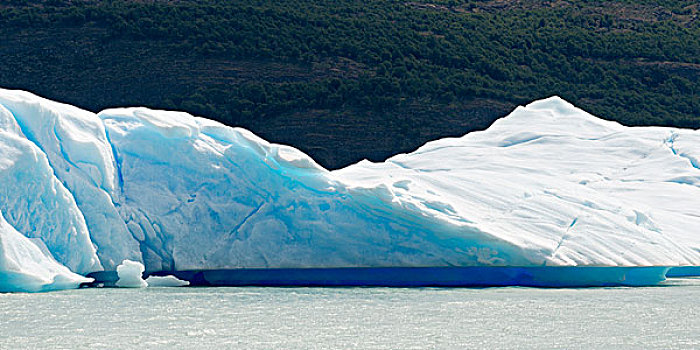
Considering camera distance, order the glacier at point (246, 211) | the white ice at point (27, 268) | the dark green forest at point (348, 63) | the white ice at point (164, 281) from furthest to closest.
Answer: the dark green forest at point (348, 63), the white ice at point (164, 281), the glacier at point (246, 211), the white ice at point (27, 268)

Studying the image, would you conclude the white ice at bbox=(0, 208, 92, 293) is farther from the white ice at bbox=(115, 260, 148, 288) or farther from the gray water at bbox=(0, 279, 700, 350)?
the white ice at bbox=(115, 260, 148, 288)

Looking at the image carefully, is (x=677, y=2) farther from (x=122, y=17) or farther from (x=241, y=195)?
(x=241, y=195)

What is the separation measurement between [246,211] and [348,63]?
1939cm

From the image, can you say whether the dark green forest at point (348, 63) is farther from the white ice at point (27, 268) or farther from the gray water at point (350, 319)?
the white ice at point (27, 268)

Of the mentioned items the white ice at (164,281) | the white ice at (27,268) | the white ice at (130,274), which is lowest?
the white ice at (164,281)

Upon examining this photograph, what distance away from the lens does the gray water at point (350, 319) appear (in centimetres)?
743

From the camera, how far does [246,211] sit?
442 inches

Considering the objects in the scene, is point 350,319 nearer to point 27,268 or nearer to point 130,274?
point 130,274

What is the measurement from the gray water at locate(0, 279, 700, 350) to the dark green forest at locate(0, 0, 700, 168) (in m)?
16.3

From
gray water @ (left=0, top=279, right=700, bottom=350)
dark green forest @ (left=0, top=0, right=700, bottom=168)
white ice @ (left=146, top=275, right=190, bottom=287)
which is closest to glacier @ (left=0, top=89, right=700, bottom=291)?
white ice @ (left=146, top=275, right=190, bottom=287)

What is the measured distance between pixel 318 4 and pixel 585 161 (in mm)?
21814

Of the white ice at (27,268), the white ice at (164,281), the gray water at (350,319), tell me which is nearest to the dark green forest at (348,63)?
the white ice at (164,281)

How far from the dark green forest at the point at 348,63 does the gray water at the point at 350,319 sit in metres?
16.3

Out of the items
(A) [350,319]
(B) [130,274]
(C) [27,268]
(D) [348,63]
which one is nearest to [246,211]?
(B) [130,274]
